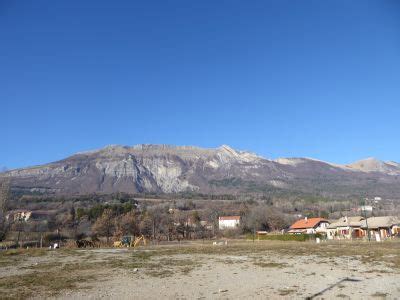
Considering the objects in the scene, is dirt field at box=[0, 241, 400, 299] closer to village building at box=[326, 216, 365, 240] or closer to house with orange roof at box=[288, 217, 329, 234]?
village building at box=[326, 216, 365, 240]

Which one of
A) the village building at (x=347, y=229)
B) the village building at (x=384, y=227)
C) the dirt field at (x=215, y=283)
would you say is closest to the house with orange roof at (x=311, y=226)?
the village building at (x=347, y=229)

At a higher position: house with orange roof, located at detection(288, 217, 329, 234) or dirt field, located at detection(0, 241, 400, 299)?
house with orange roof, located at detection(288, 217, 329, 234)

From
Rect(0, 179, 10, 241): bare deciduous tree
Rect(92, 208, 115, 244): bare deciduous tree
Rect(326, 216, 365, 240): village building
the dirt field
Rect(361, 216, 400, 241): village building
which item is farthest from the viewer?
Rect(326, 216, 365, 240): village building

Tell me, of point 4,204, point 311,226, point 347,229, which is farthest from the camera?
point 311,226

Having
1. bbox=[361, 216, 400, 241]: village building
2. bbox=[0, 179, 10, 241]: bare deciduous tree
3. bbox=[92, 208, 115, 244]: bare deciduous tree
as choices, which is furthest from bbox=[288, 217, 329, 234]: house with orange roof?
bbox=[0, 179, 10, 241]: bare deciduous tree

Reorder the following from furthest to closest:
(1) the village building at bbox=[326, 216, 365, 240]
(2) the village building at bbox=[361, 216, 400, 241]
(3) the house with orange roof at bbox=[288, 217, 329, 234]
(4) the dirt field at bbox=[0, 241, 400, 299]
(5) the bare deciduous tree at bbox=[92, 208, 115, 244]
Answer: (3) the house with orange roof at bbox=[288, 217, 329, 234] → (1) the village building at bbox=[326, 216, 365, 240] → (5) the bare deciduous tree at bbox=[92, 208, 115, 244] → (2) the village building at bbox=[361, 216, 400, 241] → (4) the dirt field at bbox=[0, 241, 400, 299]

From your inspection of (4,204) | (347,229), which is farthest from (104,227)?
(347,229)

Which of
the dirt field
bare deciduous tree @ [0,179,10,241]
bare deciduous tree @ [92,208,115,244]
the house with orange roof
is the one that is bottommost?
the dirt field

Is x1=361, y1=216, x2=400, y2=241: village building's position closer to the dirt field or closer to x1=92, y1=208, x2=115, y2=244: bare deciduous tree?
x1=92, y1=208, x2=115, y2=244: bare deciduous tree

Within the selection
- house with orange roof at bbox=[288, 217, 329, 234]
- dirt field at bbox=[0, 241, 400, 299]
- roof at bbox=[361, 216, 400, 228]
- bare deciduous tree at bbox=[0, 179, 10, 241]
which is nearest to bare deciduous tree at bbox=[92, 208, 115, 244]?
bare deciduous tree at bbox=[0, 179, 10, 241]

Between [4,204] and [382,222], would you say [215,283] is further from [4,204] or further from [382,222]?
[382,222]

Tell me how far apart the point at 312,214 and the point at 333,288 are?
123667 millimetres

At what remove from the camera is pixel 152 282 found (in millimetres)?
16141

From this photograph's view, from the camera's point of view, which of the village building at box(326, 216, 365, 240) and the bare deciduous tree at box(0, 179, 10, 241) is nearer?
the bare deciduous tree at box(0, 179, 10, 241)
